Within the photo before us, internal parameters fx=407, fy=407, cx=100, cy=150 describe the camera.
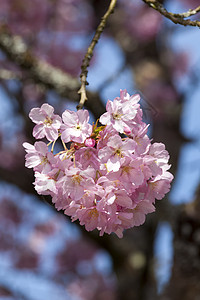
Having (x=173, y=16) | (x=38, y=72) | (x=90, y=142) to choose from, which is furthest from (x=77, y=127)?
(x=38, y=72)

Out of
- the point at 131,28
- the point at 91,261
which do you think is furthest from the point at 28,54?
the point at 91,261

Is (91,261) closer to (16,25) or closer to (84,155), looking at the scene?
(16,25)

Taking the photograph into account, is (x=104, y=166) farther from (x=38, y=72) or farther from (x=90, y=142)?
(x=38, y=72)

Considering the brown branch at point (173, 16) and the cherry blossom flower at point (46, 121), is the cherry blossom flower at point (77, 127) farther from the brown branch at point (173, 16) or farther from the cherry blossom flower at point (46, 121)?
the brown branch at point (173, 16)

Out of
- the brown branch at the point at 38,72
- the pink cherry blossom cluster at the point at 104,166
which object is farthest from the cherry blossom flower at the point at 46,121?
the brown branch at the point at 38,72

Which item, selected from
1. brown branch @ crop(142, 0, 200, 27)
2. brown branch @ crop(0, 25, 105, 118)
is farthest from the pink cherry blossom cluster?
brown branch @ crop(0, 25, 105, 118)

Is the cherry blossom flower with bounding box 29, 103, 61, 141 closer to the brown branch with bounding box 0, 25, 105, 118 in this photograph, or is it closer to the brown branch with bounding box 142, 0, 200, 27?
the brown branch with bounding box 142, 0, 200, 27
